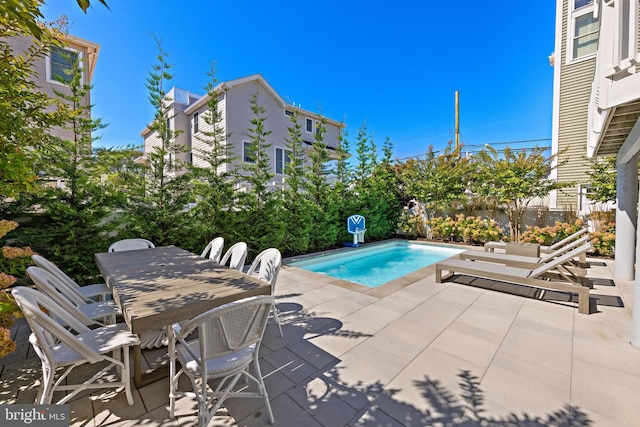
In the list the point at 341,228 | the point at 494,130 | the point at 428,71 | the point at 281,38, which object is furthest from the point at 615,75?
the point at 494,130

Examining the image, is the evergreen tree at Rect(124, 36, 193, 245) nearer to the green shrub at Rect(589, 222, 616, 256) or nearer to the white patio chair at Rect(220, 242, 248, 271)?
the white patio chair at Rect(220, 242, 248, 271)

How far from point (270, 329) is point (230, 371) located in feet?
5.33

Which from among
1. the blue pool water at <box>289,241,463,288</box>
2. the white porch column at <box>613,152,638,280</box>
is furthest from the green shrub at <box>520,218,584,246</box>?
the white porch column at <box>613,152,638,280</box>

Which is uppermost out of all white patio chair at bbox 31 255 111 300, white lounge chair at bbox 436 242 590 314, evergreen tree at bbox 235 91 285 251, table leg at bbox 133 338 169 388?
evergreen tree at bbox 235 91 285 251

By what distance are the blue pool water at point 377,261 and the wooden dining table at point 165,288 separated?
4.22 metres

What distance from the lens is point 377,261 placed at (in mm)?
9250

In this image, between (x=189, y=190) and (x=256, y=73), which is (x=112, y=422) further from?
(x=256, y=73)

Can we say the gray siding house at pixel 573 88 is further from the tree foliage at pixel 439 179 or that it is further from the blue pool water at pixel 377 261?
the blue pool water at pixel 377 261

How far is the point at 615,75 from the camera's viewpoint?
2.89 meters

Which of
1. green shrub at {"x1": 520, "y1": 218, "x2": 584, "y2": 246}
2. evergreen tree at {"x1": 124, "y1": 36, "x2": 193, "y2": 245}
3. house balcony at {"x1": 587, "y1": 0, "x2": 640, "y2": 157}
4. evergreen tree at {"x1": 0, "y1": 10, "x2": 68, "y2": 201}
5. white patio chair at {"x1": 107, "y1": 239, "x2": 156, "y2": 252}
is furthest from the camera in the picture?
green shrub at {"x1": 520, "y1": 218, "x2": 584, "y2": 246}

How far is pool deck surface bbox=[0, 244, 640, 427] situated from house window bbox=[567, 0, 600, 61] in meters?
10.6

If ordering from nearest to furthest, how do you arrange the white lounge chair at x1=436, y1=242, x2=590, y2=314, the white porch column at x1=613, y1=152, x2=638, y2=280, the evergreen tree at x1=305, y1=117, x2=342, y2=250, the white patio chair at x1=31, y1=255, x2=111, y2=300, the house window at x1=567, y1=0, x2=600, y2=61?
the white patio chair at x1=31, y1=255, x2=111, y2=300 < the white lounge chair at x1=436, y1=242, x2=590, y2=314 < the white porch column at x1=613, y1=152, x2=638, y2=280 < the evergreen tree at x1=305, y1=117, x2=342, y2=250 < the house window at x1=567, y1=0, x2=600, y2=61

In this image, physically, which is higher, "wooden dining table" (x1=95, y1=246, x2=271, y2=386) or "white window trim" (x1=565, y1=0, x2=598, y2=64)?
"white window trim" (x1=565, y1=0, x2=598, y2=64)

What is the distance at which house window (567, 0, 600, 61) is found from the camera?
961cm
